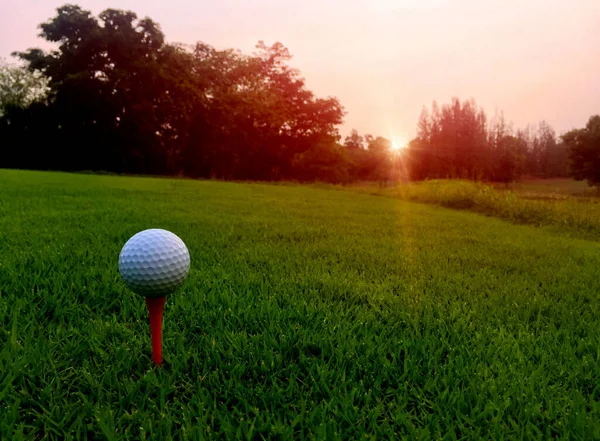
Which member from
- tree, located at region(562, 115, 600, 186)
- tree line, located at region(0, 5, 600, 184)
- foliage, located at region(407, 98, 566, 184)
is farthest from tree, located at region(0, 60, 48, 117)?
tree, located at region(562, 115, 600, 186)

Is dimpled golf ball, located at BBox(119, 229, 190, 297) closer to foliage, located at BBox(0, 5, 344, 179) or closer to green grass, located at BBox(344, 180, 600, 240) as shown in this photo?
green grass, located at BBox(344, 180, 600, 240)

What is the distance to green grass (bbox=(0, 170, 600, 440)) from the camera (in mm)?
1204

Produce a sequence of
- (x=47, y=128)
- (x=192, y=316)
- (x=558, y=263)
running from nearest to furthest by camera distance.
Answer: (x=192, y=316) < (x=558, y=263) < (x=47, y=128)

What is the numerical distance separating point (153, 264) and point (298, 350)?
0.68m

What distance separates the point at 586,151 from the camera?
2800cm

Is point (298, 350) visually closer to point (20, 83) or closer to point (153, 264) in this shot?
point (153, 264)

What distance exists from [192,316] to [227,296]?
0.29 metres

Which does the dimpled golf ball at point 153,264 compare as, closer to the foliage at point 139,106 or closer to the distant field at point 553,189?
the distant field at point 553,189

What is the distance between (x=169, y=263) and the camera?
1.31 meters

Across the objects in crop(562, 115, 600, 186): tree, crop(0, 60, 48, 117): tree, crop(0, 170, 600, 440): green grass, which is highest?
crop(0, 60, 48, 117): tree

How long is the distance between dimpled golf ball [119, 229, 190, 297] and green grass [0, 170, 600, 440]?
0.33 metres

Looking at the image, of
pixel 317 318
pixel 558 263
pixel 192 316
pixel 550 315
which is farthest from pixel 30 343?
pixel 558 263

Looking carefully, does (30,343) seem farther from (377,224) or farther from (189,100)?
(189,100)

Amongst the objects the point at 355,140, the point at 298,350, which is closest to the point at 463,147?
the point at 355,140
